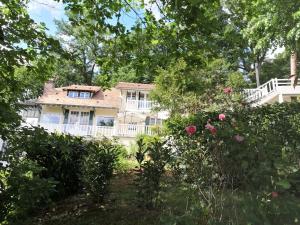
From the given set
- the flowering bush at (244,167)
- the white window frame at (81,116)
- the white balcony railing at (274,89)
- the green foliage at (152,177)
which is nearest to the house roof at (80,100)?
the white window frame at (81,116)

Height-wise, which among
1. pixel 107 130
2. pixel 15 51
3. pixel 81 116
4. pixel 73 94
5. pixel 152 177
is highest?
pixel 73 94

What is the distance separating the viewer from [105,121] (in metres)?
30.2

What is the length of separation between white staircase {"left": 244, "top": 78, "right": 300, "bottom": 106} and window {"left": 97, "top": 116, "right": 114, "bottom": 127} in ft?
40.8

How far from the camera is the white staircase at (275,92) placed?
24047 millimetres

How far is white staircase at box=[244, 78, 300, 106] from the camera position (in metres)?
24.0

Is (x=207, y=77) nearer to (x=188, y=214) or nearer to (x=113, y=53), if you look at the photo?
(x=113, y=53)

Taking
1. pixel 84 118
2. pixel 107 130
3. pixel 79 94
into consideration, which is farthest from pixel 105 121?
pixel 79 94

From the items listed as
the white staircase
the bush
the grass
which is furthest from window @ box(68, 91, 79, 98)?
the bush

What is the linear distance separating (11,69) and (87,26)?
1.81 meters

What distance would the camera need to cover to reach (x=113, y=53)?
238 inches

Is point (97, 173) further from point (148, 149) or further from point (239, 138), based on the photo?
point (239, 138)

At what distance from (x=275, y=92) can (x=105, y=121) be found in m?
14.7

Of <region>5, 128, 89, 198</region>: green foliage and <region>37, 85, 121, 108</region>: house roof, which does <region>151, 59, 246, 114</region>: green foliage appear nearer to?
<region>5, 128, 89, 198</region>: green foliage

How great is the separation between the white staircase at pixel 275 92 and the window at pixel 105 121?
40.8ft
